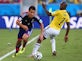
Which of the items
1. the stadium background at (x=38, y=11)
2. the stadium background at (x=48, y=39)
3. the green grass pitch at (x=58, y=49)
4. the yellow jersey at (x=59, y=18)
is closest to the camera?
the green grass pitch at (x=58, y=49)

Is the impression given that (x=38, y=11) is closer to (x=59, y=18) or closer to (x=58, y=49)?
(x=58, y=49)

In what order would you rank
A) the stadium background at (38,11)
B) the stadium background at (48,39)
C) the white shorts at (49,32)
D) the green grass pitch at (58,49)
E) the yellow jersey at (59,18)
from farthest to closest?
the stadium background at (38,11) < the stadium background at (48,39) < the yellow jersey at (59,18) < the white shorts at (49,32) < the green grass pitch at (58,49)

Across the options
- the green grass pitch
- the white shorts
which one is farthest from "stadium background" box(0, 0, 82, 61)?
the white shorts

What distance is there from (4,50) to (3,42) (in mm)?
3040

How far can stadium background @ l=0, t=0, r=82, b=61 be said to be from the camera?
52.7 feet

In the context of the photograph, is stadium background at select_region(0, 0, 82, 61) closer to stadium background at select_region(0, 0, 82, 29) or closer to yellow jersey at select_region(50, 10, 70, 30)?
stadium background at select_region(0, 0, 82, 29)

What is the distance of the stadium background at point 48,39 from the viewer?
52.7ft

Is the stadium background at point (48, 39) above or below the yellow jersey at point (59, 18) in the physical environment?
below

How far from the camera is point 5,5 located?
101 feet

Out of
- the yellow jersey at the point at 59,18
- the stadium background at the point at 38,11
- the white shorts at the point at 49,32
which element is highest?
the yellow jersey at the point at 59,18

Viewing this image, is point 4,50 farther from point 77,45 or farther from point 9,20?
point 9,20

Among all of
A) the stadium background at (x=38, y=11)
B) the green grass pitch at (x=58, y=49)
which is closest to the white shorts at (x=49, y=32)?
the green grass pitch at (x=58, y=49)

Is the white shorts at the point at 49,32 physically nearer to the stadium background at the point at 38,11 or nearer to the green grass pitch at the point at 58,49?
the green grass pitch at the point at 58,49

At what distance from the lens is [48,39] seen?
73.5 feet
